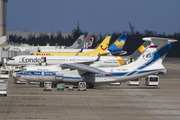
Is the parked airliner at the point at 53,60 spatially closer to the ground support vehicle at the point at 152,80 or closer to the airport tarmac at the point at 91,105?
the ground support vehicle at the point at 152,80

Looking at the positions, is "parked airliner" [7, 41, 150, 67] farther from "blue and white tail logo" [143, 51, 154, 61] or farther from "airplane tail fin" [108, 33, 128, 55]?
"airplane tail fin" [108, 33, 128, 55]

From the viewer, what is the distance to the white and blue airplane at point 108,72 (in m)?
40.0

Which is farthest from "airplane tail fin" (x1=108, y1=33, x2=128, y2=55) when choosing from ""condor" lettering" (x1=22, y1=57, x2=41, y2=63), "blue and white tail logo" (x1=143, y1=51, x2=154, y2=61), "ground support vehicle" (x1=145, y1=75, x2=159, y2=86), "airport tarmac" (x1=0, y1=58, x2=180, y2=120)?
"airport tarmac" (x1=0, y1=58, x2=180, y2=120)

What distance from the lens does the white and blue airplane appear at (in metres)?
40.0

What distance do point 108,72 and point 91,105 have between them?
11553 mm

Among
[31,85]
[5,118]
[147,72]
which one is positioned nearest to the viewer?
[5,118]

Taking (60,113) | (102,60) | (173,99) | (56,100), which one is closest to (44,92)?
(56,100)

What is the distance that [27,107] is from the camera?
27203mm

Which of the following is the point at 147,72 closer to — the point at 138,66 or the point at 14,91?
the point at 138,66

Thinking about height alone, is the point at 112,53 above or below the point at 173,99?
above

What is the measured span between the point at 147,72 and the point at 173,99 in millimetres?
7431

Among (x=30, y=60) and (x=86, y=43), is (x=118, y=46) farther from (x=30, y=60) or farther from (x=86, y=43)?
(x=30, y=60)

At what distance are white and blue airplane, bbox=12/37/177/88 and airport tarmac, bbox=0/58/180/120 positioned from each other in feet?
6.42

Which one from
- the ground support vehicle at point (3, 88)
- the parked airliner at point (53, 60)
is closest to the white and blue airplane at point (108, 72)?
the ground support vehicle at point (3, 88)
